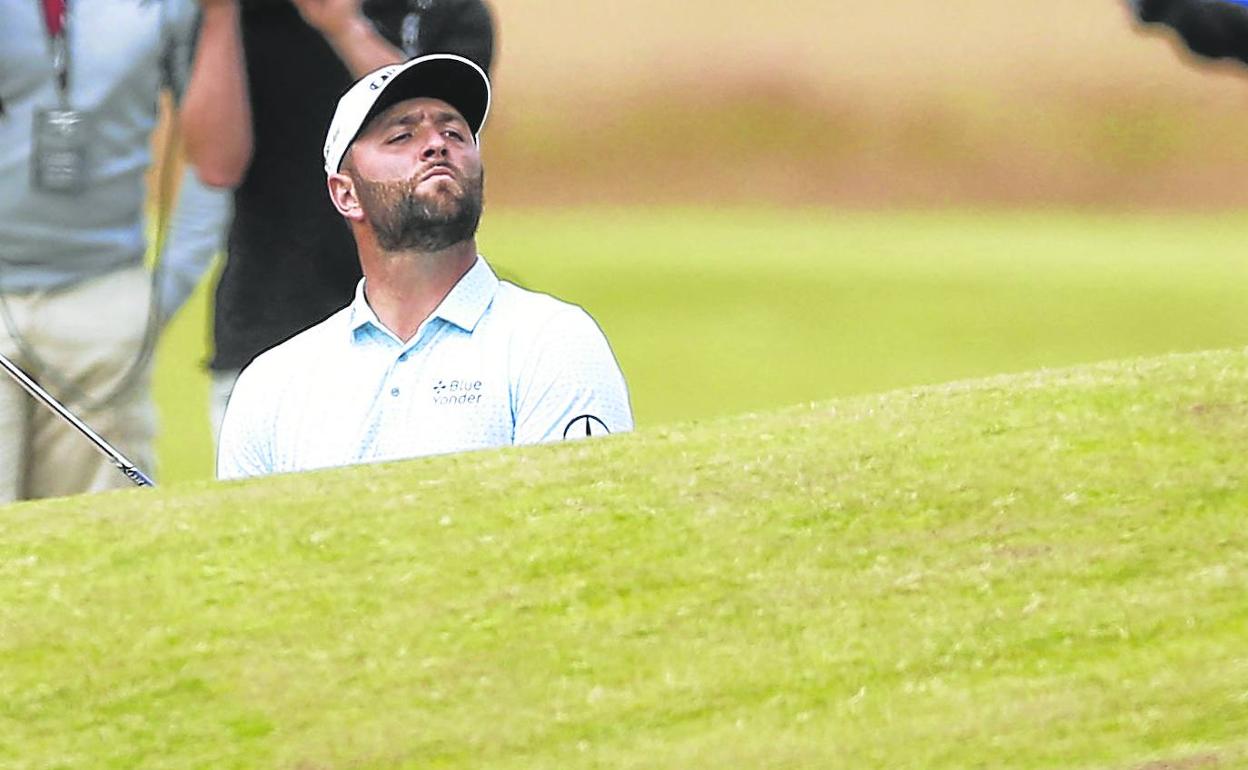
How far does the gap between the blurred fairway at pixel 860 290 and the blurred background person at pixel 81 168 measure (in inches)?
129

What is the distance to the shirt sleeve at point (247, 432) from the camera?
2805mm

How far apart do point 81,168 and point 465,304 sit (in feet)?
4.91

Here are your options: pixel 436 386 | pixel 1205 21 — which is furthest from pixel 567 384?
pixel 1205 21

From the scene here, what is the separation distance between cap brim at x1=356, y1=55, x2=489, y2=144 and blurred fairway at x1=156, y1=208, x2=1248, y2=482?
4.37 metres

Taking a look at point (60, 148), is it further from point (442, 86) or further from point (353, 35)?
point (442, 86)

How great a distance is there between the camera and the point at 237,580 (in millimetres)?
2502

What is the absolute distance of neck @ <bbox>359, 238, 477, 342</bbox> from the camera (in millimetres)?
2805

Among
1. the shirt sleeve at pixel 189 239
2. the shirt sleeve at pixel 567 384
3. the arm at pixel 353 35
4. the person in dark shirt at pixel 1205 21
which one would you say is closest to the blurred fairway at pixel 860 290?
the person in dark shirt at pixel 1205 21

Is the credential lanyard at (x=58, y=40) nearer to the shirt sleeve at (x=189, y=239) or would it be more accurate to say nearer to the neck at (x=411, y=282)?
the shirt sleeve at (x=189, y=239)

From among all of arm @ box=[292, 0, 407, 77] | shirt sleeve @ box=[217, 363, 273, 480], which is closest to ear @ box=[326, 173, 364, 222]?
shirt sleeve @ box=[217, 363, 273, 480]

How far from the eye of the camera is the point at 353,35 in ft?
13.0

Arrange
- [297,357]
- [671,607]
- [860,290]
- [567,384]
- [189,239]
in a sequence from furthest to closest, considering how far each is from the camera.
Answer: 1. [860,290]
2. [189,239]
3. [297,357]
4. [567,384]
5. [671,607]

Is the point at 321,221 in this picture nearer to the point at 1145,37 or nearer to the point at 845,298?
the point at 1145,37

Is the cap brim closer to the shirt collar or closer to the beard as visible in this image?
the beard
